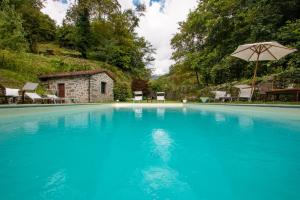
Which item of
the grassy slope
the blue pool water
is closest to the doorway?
the grassy slope

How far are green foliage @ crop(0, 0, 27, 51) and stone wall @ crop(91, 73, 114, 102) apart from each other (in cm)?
567

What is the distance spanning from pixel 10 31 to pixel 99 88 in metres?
7.56

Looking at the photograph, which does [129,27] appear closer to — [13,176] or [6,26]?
[6,26]

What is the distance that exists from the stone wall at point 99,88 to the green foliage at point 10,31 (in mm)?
5669

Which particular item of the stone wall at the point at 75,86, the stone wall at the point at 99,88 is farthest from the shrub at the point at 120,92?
the stone wall at the point at 75,86

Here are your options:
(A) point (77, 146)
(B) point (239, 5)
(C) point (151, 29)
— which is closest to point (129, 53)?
(C) point (151, 29)

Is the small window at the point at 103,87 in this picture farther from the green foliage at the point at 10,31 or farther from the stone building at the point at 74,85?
the green foliage at the point at 10,31

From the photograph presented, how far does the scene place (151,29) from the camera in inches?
1368

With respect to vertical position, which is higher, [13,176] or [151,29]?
[151,29]

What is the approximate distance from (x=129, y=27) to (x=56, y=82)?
61.2ft

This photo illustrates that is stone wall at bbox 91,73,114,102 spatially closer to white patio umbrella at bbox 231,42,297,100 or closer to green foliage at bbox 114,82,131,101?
green foliage at bbox 114,82,131,101

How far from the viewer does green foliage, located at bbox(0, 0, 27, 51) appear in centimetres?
1260

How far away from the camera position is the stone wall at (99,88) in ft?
54.6

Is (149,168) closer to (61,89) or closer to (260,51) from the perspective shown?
(260,51)
